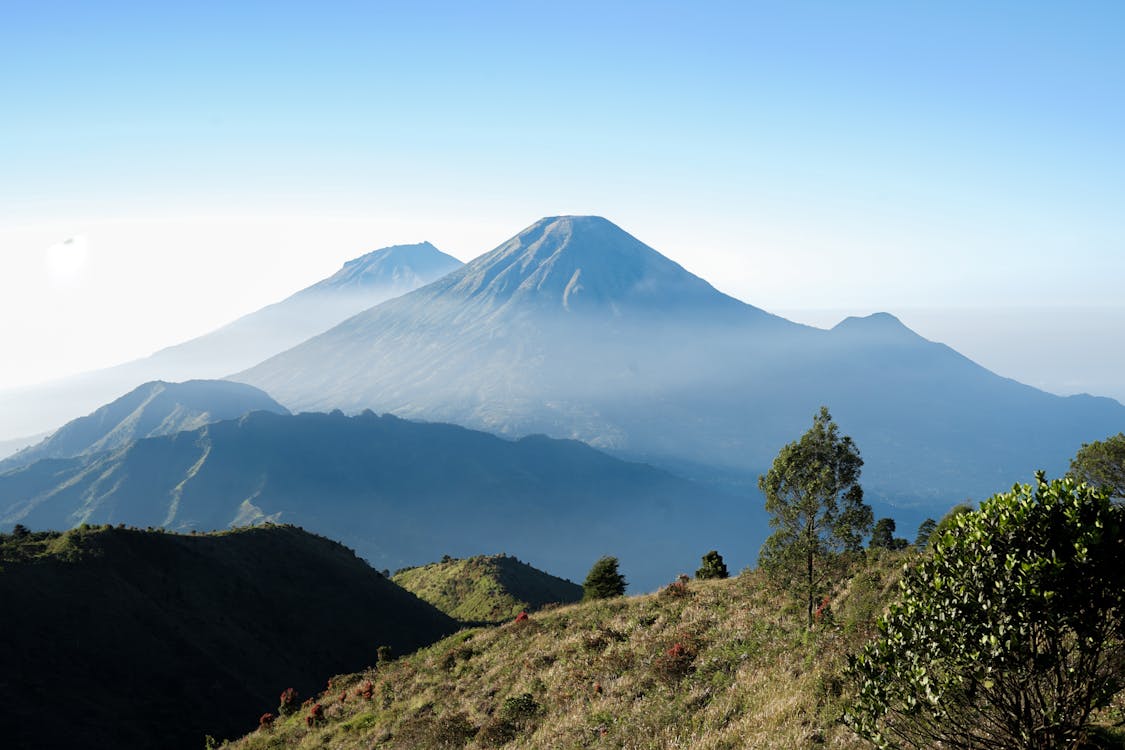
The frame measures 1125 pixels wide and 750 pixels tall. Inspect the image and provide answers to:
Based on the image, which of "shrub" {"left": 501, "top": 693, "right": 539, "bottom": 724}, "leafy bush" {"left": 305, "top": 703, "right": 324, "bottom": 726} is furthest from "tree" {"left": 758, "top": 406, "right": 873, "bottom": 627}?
"leafy bush" {"left": 305, "top": 703, "right": 324, "bottom": 726}

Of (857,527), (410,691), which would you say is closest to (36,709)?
(410,691)

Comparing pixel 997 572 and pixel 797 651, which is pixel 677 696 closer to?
pixel 797 651

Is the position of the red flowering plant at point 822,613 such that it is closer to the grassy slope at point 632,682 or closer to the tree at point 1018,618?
the grassy slope at point 632,682

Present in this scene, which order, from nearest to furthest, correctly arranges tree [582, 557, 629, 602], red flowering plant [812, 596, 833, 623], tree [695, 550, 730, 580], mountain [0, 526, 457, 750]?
red flowering plant [812, 596, 833, 623] → mountain [0, 526, 457, 750] → tree [695, 550, 730, 580] → tree [582, 557, 629, 602]

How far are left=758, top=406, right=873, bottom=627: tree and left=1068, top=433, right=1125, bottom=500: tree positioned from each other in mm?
26979

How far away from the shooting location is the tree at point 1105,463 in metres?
38.7

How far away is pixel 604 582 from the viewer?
49312 mm

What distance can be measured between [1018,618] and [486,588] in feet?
260

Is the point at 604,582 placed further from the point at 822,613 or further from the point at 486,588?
the point at 486,588

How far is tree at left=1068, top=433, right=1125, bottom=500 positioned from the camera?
38.7 meters

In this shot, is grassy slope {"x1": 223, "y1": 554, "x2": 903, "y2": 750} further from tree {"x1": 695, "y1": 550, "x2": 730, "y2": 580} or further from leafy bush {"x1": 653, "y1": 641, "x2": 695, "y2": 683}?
tree {"x1": 695, "y1": 550, "x2": 730, "y2": 580}

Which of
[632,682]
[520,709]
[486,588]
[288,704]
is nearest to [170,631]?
[288,704]

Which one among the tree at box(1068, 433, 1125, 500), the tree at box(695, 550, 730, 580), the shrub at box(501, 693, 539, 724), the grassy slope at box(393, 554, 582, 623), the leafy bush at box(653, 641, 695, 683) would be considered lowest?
the grassy slope at box(393, 554, 582, 623)

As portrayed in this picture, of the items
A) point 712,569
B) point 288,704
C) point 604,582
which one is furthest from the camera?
point 604,582
